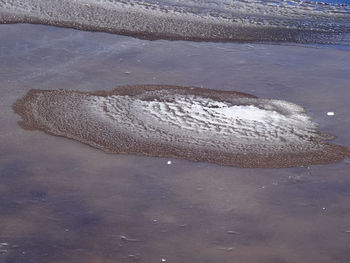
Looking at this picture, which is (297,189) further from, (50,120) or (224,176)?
(50,120)

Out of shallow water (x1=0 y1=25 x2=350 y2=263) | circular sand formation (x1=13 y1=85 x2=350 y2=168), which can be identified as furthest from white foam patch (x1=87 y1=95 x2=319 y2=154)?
shallow water (x1=0 y1=25 x2=350 y2=263)

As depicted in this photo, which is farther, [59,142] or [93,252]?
[59,142]

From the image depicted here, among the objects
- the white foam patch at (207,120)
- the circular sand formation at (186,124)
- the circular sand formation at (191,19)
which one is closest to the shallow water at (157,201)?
the circular sand formation at (186,124)

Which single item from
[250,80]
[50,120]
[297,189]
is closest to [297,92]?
[250,80]

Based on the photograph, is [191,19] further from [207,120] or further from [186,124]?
[186,124]

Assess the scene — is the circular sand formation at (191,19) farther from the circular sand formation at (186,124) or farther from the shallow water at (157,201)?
the circular sand formation at (186,124)

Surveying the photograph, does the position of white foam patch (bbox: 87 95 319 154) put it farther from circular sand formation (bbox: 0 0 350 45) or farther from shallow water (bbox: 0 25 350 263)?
circular sand formation (bbox: 0 0 350 45)

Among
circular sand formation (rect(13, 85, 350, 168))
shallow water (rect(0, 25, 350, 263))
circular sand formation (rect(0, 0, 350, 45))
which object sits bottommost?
shallow water (rect(0, 25, 350, 263))
